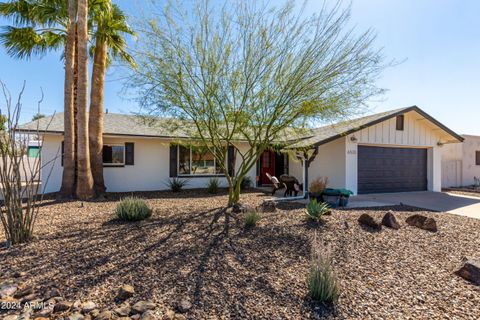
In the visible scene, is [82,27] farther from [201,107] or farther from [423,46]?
[423,46]

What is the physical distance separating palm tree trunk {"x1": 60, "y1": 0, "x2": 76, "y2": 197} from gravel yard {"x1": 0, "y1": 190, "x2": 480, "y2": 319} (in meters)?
3.70

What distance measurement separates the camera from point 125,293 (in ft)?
9.95

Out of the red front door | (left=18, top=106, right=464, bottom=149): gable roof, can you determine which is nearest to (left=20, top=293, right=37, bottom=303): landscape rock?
(left=18, top=106, right=464, bottom=149): gable roof

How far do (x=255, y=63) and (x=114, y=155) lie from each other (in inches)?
329

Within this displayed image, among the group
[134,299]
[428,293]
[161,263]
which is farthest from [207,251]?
[428,293]

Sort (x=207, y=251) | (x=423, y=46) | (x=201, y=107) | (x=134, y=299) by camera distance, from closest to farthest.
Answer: (x=134, y=299) < (x=207, y=251) < (x=201, y=107) < (x=423, y=46)

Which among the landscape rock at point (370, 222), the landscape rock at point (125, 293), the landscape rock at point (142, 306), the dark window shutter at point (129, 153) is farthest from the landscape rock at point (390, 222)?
the dark window shutter at point (129, 153)

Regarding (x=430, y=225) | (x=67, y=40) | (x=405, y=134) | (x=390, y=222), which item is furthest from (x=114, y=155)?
(x=405, y=134)

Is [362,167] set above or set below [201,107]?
below

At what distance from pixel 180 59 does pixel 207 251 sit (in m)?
4.38

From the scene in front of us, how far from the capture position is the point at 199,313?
9.13 ft

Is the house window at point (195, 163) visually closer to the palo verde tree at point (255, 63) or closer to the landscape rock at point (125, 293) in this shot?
the palo verde tree at point (255, 63)

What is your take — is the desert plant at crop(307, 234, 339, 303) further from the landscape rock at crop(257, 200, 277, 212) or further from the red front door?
the red front door

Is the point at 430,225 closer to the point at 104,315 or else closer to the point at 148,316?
the point at 148,316
